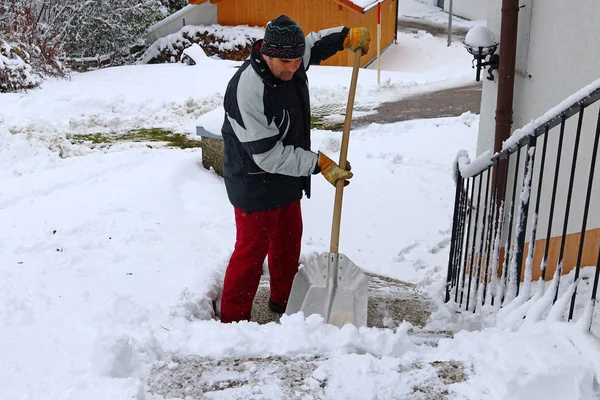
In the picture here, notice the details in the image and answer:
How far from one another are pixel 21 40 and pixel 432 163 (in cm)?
922

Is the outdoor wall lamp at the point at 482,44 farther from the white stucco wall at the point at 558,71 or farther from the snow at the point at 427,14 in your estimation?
the snow at the point at 427,14

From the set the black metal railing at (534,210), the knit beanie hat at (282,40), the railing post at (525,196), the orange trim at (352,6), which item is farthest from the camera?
the orange trim at (352,6)

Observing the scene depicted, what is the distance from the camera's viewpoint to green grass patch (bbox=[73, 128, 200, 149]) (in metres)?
8.16

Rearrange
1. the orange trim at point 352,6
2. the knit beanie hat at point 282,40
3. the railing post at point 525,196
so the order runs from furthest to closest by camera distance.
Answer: the orange trim at point 352,6, the knit beanie hat at point 282,40, the railing post at point 525,196

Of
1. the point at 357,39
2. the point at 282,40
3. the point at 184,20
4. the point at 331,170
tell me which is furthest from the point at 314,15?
the point at 282,40

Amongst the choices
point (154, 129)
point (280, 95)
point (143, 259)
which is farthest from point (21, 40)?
point (280, 95)

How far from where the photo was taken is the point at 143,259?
403cm

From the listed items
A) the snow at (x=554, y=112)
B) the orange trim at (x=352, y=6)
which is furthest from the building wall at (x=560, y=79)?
the orange trim at (x=352, y=6)

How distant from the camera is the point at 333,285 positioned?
3598 mm

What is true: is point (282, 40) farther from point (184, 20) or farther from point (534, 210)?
point (184, 20)

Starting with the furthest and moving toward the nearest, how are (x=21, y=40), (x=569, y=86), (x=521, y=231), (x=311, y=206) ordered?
(x=21, y=40) → (x=311, y=206) → (x=569, y=86) → (x=521, y=231)

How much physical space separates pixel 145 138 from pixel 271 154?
18.6 ft

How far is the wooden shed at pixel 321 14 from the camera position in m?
15.1

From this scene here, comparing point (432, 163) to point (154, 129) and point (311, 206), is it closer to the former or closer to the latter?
point (311, 206)
